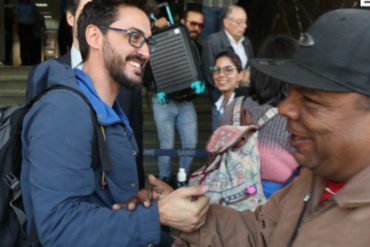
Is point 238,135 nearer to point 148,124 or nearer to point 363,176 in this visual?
point 363,176

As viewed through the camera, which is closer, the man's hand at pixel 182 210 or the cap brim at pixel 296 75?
the cap brim at pixel 296 75

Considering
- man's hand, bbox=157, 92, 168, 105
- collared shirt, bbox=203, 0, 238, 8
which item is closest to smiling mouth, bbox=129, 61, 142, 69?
man's hand, bbox=157, 92, 168, 105

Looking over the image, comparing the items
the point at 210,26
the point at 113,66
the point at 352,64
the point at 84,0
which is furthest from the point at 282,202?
the point at 210,26

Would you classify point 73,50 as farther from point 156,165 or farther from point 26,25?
point 26,25

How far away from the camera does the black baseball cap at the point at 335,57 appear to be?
56.7 inches

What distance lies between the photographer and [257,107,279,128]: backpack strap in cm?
301

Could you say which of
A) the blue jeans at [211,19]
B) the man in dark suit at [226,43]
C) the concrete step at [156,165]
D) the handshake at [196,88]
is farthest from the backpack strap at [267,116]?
the blue jeans at [211,19]

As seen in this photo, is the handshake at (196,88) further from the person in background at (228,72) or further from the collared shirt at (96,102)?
the collared shirt at (96,102)

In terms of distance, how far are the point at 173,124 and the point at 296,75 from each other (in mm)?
4370

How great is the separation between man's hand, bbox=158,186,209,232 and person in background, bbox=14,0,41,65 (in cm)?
1058

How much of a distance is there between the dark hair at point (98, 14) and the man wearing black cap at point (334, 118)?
2.97 feet

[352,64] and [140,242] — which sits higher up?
[352,64]

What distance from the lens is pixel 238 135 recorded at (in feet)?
9.48

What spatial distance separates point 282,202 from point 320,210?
0.31 meters
